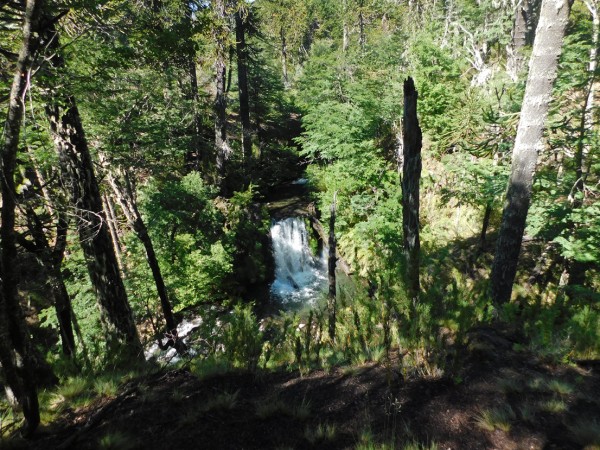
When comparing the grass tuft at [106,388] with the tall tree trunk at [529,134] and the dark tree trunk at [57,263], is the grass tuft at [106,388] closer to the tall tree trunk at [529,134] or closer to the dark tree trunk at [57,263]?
the dark tree trunk at [57,263]

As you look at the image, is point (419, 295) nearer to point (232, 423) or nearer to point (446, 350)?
point (446, 350)

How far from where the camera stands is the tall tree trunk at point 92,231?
A: 5.07 m

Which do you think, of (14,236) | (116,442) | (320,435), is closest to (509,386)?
(320,435)

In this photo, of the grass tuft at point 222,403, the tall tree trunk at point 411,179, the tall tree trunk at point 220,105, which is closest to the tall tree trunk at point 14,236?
the grass tuft at point 222,403

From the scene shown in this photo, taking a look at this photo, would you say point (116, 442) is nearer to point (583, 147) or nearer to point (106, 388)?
point (106, 388)

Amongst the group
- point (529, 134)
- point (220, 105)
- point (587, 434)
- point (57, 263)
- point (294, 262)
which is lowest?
point (294, 262)

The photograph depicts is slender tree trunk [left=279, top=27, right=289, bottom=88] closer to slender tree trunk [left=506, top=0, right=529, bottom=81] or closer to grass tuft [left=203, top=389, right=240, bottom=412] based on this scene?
slender tree trunk [left=506, top=0, right=529, bottom=81]

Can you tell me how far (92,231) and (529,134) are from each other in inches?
306

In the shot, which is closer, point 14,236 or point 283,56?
point 14,236

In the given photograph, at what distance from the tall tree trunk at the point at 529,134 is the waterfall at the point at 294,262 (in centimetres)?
900

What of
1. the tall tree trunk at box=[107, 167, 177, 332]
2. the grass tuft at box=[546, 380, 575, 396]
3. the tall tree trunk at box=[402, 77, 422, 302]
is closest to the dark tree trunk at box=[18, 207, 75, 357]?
the tall tree trunk at box=[107, 167, 177, 332]

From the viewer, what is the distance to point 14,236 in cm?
246

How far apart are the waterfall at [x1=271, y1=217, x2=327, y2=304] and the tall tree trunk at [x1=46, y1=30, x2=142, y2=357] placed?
9.37 m

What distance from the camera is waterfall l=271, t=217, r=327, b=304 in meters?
15.3
